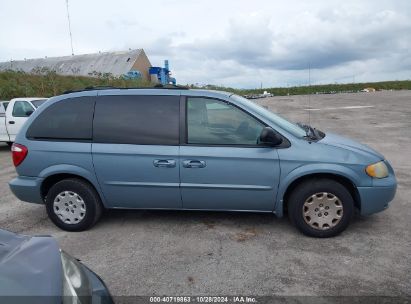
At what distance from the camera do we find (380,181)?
4.12 metres

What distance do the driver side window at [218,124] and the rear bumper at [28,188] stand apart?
202 cm

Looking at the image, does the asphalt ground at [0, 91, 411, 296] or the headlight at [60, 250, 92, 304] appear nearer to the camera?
the headlight at [60, 250, 92, 304]

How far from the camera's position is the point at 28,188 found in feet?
15.1

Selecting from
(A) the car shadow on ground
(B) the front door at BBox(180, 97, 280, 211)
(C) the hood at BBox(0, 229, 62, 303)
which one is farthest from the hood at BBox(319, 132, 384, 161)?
(C) the hood at BBox(0, 229, 62, 303)

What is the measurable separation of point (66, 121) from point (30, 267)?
2.98 meters

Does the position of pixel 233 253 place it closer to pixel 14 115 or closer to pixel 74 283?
pixel 74 283

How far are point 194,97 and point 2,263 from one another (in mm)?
2942

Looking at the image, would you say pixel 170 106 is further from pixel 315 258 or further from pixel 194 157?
pixel 315 258

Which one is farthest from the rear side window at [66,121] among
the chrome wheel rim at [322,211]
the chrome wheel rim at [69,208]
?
the chrome wheel rim at [322,211]

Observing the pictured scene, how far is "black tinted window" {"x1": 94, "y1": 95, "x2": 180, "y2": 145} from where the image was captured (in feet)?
14.3

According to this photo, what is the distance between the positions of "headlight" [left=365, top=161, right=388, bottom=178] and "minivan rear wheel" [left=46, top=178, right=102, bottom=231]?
3239mm

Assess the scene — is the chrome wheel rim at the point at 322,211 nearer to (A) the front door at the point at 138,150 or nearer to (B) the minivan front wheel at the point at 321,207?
(B) the minivan front wheel at the point at 321,207

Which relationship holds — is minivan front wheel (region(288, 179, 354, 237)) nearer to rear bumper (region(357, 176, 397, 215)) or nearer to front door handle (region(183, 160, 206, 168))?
rear bumper (region(357, 176, 397, 215))

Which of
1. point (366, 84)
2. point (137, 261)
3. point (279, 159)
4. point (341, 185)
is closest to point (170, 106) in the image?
point (279, 159)
